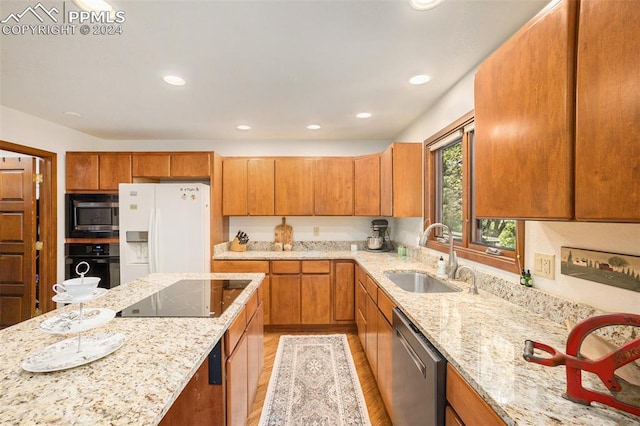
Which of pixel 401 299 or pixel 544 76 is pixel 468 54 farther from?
pixel 401 299

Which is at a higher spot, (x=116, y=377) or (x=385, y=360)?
(x=116, y=377)

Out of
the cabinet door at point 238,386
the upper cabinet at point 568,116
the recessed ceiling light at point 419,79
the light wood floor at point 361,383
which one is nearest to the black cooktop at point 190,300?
the cabinet door at point 238,386

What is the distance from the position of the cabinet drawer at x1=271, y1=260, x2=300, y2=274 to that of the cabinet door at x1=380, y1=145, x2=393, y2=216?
1228 mm

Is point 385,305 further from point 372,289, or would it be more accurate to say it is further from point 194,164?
point 194,164

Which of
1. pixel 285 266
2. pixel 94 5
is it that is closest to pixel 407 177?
pixel 285 266

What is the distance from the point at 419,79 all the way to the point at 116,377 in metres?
2.40

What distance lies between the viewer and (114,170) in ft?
11.2

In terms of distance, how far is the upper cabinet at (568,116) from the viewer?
0.69m

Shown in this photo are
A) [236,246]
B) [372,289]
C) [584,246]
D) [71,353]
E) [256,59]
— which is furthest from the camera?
[236,246]

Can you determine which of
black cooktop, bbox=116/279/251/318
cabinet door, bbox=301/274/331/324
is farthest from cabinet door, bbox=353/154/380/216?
black cooktop, bbox=116/279/251/318

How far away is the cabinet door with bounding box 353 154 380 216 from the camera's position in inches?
140

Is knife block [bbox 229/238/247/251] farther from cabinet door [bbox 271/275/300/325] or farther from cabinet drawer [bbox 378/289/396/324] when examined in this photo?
cabinet drawer [bbox 378/289/396/324]

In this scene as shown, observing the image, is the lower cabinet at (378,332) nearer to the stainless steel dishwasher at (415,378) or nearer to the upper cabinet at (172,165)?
the stainless steel dishwasher at (415,378)

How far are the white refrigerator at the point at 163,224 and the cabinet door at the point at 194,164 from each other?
0.91 ft
